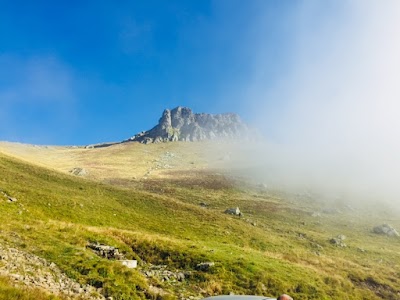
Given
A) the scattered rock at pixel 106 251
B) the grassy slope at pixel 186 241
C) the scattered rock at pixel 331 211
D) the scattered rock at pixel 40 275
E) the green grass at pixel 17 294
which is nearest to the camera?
the green grass at pixel 17 294

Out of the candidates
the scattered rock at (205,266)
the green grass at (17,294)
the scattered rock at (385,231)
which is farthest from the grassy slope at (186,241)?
the green grass at (17,294)

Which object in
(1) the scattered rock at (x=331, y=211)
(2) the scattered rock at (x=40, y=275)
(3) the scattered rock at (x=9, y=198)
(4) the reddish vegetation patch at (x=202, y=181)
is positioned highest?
(4) the reddish vegetation patch at (x=202, y=181)

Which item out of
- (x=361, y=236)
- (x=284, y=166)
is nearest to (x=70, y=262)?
(x=361, y=236)

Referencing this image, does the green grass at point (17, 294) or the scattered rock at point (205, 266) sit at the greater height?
the green grass at point (17, 294)

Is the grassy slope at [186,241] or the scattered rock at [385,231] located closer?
the grassy slope at [186,241]

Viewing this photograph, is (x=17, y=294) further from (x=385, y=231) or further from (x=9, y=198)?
(x=385, y=231)

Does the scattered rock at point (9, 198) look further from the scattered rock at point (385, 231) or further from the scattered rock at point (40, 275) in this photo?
the scattered rock at point (385, 231)

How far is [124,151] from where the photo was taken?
651ft

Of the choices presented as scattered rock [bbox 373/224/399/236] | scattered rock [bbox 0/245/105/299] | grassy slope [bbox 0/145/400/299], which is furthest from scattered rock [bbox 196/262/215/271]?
scattered rock [bbox 373/224/399/236]

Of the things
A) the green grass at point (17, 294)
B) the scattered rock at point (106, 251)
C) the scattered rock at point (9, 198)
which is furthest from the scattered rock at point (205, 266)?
the scattered rock at point (9, 198)

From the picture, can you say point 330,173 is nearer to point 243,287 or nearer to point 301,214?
point 301,214

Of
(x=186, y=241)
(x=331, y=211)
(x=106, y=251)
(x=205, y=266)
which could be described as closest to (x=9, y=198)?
(x=106, y=251)

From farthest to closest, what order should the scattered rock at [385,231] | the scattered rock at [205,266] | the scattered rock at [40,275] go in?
the scattered rock at [385,231] < the scattered rock at [205,266] < the scattered rock at [40,275]

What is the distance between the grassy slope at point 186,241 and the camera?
21.3 metres
